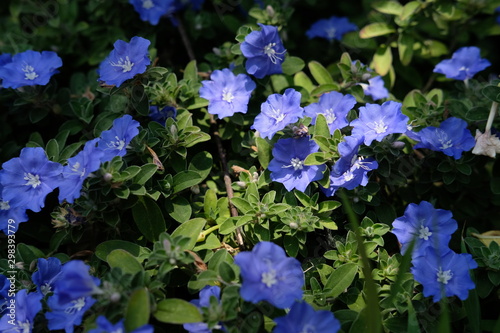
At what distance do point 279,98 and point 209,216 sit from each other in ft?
2.21

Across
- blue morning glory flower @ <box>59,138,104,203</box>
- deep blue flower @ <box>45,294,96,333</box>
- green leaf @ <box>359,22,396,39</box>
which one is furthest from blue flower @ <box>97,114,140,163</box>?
green leaf @ <box>359,22,396,39</box>

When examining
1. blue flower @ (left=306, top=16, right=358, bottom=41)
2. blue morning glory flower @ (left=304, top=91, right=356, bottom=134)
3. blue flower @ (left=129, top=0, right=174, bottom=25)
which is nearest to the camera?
blue morning glory flower @ (left=304, top=91, right=356, bottom=134)

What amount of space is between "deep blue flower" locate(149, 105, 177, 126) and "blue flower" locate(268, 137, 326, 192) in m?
0.61

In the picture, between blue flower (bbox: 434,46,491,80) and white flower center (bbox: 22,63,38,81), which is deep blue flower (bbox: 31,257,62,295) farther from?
blue flower (bbox: 434,46,491,80)

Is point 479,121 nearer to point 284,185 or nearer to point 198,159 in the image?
point 284,185

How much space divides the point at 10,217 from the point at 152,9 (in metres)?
1.52

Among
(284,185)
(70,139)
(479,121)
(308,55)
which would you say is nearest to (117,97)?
(70,139)

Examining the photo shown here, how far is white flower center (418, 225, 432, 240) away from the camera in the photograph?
2.38 meters

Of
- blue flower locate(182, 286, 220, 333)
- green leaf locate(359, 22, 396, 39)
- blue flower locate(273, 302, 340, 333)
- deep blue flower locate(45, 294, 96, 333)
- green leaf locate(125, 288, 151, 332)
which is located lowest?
blue flower locate(273, 302, 340, 333)

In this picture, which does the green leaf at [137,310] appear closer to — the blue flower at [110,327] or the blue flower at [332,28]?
the blue flower at [110,327]

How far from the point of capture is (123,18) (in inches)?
134

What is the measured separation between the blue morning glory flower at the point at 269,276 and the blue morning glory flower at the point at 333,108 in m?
0.87

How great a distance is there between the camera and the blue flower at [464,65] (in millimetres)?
2963

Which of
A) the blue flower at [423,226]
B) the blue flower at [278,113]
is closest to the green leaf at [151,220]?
the blue flower at [278,113]
